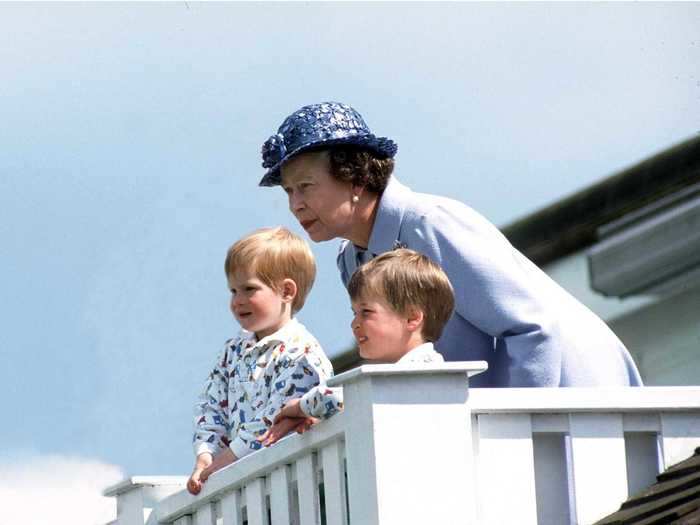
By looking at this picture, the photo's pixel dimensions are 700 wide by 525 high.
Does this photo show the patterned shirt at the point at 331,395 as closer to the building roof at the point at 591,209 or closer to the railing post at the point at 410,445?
the railing post at the point at 410,445

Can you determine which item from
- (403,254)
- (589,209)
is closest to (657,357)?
(589,209)

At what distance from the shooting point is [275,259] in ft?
22.2

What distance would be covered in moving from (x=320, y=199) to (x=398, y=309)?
29.1 inches

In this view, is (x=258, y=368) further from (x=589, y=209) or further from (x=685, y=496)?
(x=589, y=209)

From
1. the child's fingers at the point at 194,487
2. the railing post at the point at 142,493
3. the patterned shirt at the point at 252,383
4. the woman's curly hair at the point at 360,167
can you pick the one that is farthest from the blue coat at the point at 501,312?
the railing post at the point at 142,493

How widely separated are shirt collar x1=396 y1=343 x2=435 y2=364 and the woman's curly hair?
789 mm

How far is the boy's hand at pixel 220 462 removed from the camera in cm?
646

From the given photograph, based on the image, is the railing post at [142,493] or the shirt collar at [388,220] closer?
the shirt collar at [388,220]

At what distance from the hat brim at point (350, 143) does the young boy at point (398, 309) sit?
69 cm

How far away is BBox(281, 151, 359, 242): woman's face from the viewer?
6.36 m

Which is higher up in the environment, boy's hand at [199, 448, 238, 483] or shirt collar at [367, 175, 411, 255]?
shirt collar at [367, 175, 411, 255]

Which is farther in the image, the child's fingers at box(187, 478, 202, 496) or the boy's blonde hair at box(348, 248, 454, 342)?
the child's fingers at box(187, 478, 202, 496)

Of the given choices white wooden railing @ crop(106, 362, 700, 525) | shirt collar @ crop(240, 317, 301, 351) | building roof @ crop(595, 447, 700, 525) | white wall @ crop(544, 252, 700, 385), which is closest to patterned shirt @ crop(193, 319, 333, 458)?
shirt collar @ crop(240, 317, 301, 351)

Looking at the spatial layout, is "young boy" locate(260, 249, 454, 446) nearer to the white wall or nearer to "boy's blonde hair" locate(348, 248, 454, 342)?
"boy's blonde hair" locate(348, 248, 454, 342)
